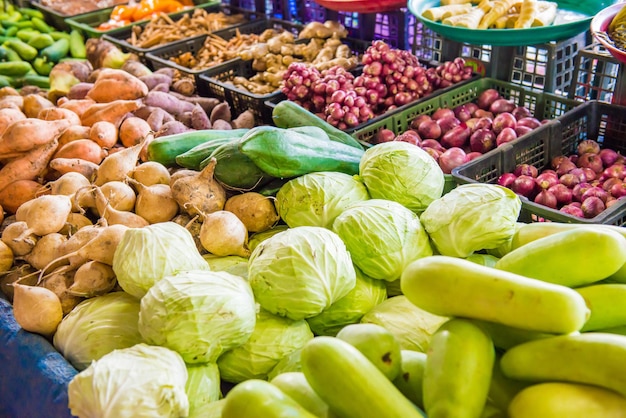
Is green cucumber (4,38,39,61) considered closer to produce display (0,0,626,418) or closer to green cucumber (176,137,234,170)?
produce display (0,0,626,418)

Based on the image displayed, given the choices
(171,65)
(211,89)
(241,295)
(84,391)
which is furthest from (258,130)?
(171,65)

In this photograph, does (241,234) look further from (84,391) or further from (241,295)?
(84,391)

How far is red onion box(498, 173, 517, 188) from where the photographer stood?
2354 mm

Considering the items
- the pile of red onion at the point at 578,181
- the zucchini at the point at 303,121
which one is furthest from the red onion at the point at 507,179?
the zucchini at the point at 303,121

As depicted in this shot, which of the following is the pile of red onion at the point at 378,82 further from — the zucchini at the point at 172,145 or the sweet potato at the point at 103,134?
the sweet potato at the point at 103,134

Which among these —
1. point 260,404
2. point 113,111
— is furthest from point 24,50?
point 260,404

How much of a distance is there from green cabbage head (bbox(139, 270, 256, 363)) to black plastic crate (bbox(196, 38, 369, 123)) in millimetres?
1823

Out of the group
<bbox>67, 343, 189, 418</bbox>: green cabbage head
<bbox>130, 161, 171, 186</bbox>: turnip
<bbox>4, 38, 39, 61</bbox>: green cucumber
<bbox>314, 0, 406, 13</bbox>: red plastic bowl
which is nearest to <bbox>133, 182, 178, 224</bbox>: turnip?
<bbox>130, 161, 171, 186</bbox>: turnip

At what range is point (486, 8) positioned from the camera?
3.02 metres

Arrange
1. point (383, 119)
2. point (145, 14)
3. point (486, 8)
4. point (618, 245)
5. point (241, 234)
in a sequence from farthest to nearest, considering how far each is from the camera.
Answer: point (145, 14), point (486, 8), point (383, 119), point (241, 234), point (618, 245)

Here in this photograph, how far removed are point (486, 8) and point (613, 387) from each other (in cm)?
250

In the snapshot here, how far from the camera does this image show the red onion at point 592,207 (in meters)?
2.12

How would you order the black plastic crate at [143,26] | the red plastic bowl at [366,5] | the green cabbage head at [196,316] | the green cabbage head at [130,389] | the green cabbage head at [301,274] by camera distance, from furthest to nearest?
the black plastic crate at [143,26] < the red plastic bowl at [366,5] < the green cabbage head at [301,274] < the green cabbage head at [196,316] < the green cabbage head at [130,389]

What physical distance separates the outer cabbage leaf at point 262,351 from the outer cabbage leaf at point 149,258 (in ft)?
0.87
